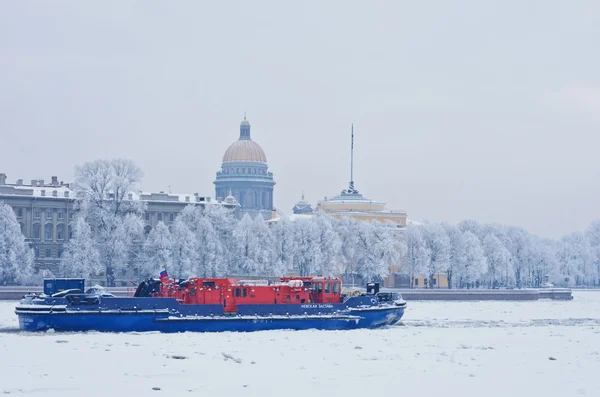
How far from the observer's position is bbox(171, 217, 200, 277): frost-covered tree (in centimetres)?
9556

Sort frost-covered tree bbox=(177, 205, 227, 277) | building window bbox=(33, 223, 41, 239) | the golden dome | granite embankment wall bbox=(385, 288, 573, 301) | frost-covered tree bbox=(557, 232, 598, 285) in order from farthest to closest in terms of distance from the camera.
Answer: the golden dome, frost-covered tree bbox=(557, 232, 598, 285), building window bbox=(33, 223, 41, 239), frost-covered tree bbox=(177, 205, 227, 277), granite embankment wall bbox=(385, 288, 573, 301)

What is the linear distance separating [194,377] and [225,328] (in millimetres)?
18806

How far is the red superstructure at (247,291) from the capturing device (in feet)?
168

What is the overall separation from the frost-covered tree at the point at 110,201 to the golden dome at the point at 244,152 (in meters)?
95.0

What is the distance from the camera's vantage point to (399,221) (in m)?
143

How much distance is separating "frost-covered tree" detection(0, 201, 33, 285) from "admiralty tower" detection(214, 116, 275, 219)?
89.8 metres

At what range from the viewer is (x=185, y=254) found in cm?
9675

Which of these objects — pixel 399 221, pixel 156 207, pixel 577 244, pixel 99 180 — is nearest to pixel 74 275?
pixel 99 180

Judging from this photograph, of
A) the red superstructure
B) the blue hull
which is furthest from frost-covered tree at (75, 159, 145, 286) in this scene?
the blue hull

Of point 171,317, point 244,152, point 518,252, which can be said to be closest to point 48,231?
point 518,252

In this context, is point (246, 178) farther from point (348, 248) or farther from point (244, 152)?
point (348, 248)

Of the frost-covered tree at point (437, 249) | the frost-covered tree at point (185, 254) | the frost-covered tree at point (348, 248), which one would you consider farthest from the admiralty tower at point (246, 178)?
the frost-covered tree at point (185, 254)

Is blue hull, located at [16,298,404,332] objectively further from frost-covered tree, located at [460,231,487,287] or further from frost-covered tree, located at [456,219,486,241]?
frost-covered tree, located at [456,219,486,241]

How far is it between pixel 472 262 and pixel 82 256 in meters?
39.7
